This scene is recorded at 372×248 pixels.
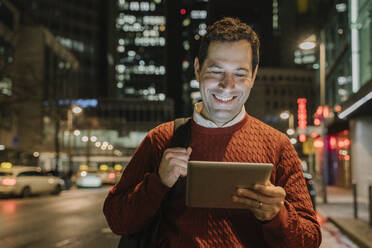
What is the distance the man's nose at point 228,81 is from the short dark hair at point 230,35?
0.52ft

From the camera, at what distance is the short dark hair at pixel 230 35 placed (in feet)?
8.03

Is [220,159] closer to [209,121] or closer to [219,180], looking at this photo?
[209,121]

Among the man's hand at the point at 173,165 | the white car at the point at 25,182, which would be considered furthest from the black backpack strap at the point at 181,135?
the white car at the point at 25,182

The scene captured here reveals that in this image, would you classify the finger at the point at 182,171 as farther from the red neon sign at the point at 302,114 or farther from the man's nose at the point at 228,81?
the red neon sign at the point at 302,114

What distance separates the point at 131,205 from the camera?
227 centimetres

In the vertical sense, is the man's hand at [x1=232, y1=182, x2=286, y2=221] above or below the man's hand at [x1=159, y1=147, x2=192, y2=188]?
below

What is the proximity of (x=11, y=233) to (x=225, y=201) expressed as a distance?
10492mm

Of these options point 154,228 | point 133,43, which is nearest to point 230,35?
point 154,228

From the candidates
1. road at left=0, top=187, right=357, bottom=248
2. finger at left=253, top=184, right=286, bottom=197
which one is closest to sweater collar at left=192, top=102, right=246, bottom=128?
finger at left=253, top=184, right=286, bottom=197

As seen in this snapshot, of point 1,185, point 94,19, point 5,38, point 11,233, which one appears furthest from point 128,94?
point 11,233

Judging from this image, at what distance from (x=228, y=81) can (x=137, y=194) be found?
2.36 ft

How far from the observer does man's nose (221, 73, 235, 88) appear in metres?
2.43

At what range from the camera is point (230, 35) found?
2443 millimetres

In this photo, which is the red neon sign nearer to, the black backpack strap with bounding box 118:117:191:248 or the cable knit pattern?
the cable knit pattern
